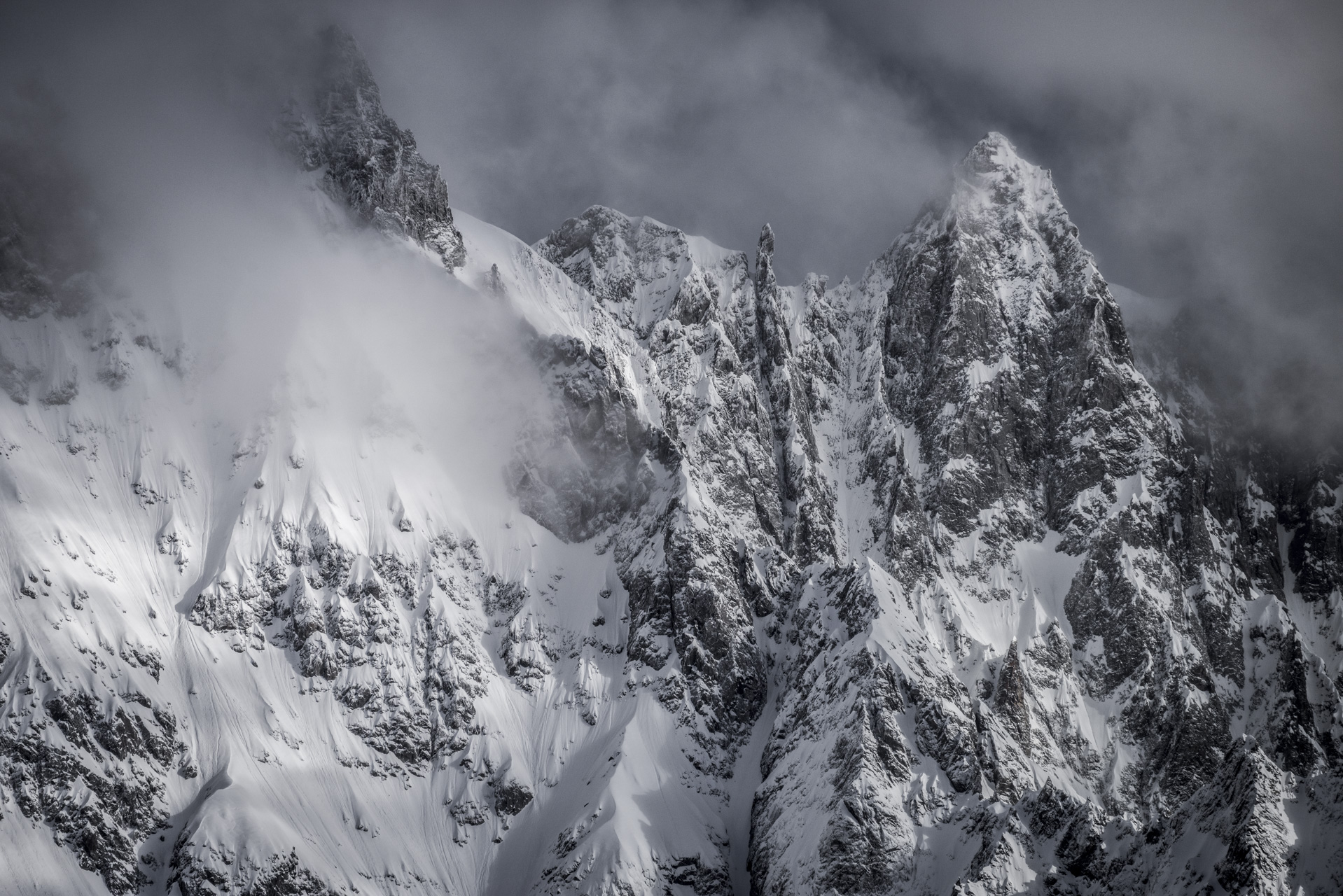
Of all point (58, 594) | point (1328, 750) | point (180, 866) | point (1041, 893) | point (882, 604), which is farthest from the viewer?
point (1328, 750)

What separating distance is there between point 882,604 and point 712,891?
153 feet

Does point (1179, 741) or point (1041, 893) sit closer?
point (1041, 893)

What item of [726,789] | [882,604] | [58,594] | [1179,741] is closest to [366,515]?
[58,594]

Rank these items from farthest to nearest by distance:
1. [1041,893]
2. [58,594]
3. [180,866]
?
[58,594] → [180,866] → [1041,893]

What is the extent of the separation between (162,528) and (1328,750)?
183 metres

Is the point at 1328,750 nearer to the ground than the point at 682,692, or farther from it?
farther from it

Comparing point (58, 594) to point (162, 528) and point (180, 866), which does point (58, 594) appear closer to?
point (162, 528)

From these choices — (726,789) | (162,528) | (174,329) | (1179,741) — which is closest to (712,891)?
(726,789)

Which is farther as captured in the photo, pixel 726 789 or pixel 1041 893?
pixel 726 789

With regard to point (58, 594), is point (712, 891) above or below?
above

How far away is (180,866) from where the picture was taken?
13875 centimetres

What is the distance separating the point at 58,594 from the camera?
500 feet

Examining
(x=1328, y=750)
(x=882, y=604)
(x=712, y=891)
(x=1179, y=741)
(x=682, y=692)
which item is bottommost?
(x=712, y=891)

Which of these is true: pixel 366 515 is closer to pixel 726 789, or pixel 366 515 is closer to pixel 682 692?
pixel 682 692
